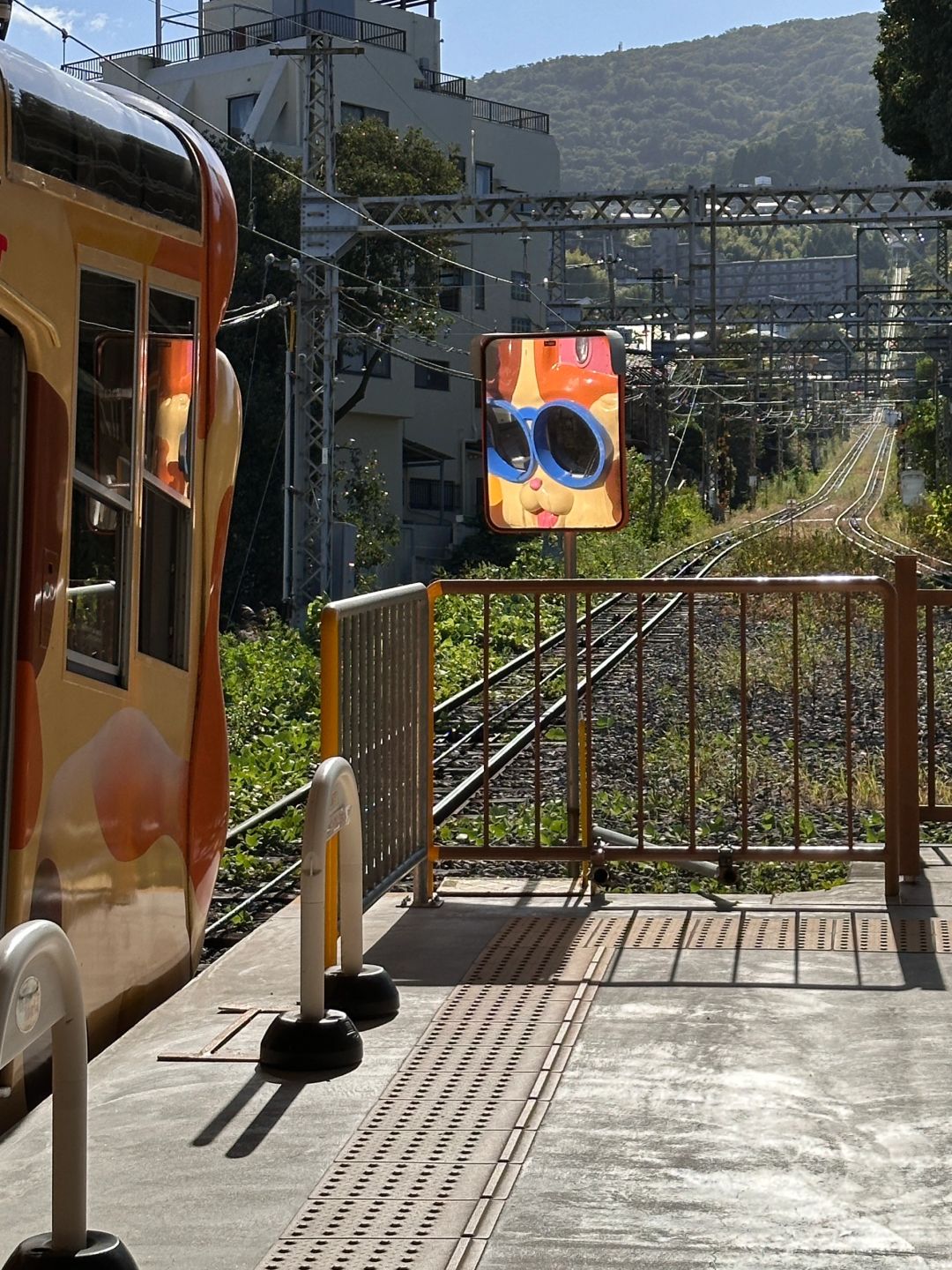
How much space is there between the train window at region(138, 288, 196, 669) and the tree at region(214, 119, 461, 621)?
33.4 metres

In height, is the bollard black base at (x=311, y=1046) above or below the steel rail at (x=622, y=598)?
below

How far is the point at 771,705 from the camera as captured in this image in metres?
15.3

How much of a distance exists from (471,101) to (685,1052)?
53418 millimetres

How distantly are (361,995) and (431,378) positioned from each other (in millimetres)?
48766

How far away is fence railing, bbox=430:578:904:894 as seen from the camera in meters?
7.11

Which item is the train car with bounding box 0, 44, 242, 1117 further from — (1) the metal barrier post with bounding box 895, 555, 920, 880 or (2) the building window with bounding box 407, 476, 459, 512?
(2) the building window with bounding box 407, 476, 459, 512

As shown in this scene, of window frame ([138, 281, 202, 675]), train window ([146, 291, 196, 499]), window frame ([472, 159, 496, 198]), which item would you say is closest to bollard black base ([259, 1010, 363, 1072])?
window frame ([138, 281, 202, 675])

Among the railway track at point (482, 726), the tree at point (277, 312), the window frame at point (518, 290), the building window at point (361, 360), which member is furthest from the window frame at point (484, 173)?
the railway track at point (482, 726)

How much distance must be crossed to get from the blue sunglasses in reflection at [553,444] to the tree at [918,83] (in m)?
28.6

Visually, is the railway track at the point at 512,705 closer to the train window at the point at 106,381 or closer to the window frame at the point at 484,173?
the train window at the point at 106,381

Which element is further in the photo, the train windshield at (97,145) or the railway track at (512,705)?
the railway track at (512,705)

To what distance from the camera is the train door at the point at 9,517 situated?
14.5 feet

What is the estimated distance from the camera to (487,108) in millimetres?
58312

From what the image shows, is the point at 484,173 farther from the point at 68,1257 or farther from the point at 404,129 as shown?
the point at 68,1257
